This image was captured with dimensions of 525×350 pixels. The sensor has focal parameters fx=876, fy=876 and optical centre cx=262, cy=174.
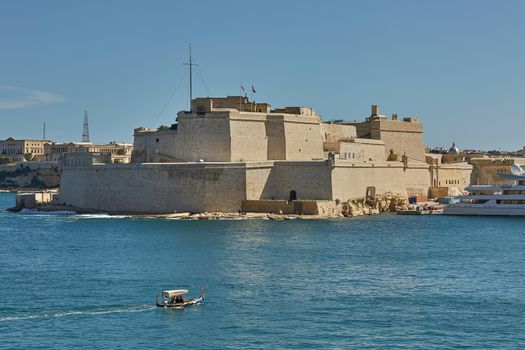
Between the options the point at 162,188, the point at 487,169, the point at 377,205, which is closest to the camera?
the point at 162,188

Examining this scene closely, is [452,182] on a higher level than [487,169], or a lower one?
lower

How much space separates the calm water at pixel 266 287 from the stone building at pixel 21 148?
78.7 m

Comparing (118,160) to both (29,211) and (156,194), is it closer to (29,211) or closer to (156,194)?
(29,211)

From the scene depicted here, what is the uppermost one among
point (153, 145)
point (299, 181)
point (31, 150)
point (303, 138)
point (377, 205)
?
point (31, 150)

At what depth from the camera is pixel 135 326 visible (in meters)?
19.2

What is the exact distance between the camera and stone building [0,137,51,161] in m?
114

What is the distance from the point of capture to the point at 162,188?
46156mm

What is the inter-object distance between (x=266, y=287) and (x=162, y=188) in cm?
2355

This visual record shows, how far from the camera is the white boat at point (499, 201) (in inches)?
1838

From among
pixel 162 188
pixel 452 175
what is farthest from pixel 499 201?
pixel 162 188

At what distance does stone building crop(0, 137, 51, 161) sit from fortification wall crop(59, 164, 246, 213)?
66683 millimetres

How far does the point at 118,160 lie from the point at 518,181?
24.5m

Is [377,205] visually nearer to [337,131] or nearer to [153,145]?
[337,131]

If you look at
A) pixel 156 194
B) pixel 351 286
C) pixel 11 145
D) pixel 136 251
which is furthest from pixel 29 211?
pixel 11 145
